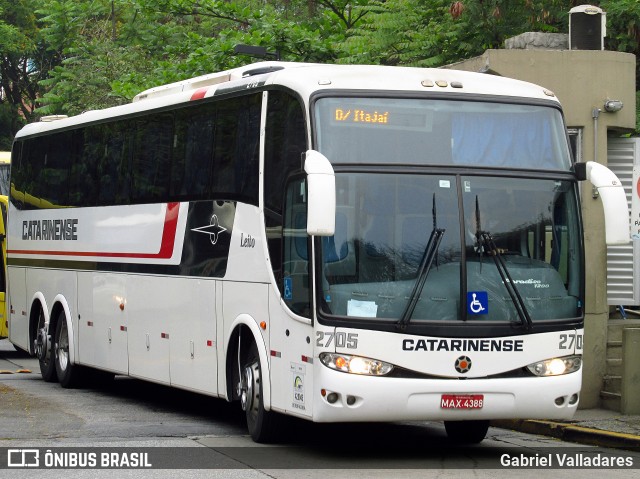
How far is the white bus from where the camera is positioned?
1098 centimetres

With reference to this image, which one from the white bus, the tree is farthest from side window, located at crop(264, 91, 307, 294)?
the tree

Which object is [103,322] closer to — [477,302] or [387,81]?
[387,81]

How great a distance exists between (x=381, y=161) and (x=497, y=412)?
7.68ft

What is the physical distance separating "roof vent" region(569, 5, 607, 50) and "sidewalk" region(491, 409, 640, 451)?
467 centimetres

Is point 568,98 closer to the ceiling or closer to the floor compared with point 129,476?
closer to the ceiling

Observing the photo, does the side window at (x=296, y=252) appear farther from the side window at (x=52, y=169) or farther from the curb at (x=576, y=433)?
the side window at (x=52, y=169)

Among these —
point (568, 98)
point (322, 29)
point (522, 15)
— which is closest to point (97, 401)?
point (568, 98)

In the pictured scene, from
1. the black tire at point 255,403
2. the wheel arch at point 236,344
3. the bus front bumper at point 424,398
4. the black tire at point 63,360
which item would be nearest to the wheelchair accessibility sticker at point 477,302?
the bus front bumper at point 424,398

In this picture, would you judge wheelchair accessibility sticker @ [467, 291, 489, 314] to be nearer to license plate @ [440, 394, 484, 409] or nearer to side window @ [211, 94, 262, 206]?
license plate @ [440, 394, 484, 409]

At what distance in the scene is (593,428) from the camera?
13773 mm

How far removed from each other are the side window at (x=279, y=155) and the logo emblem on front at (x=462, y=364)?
71.8 inches

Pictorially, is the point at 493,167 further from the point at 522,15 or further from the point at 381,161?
the point at 522,15

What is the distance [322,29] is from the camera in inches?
1168

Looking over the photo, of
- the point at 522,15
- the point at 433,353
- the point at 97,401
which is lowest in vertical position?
the point at 97,401
